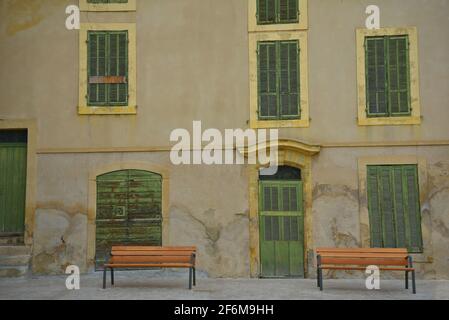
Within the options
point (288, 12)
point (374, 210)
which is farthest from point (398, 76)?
point (374, 210)

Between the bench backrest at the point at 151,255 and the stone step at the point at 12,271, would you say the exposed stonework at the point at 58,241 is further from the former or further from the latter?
the bench backrest at the point at 151,255

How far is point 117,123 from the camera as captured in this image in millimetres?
12320

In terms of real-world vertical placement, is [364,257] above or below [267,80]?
below

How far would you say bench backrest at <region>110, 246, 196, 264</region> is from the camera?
10555 millimetres

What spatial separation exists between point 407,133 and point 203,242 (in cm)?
448

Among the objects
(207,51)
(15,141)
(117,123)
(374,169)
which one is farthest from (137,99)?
(374,169)

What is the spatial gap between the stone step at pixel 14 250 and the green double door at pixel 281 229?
460 centimetres

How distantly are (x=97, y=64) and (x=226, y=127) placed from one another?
293cm

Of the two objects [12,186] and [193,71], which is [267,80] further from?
[12,186]

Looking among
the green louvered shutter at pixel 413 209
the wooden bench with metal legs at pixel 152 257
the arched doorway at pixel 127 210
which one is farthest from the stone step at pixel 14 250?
the green louvered shutter at pixel 413 209

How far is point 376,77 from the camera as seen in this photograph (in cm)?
1205

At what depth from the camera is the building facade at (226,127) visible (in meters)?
11.8

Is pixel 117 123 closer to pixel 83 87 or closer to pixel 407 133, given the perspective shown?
pixel 83 87

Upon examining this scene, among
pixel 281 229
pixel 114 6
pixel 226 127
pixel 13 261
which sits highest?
pixel 114 6
